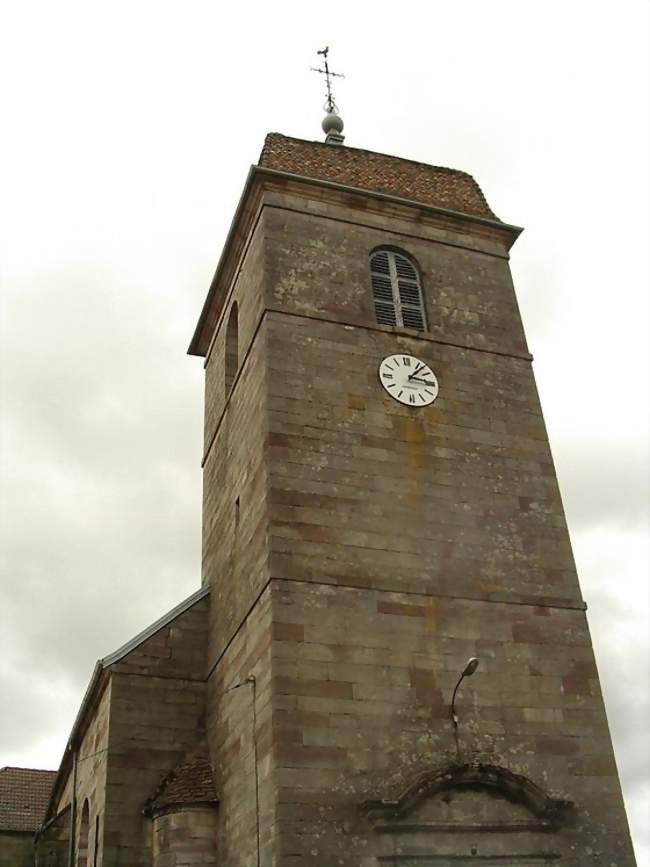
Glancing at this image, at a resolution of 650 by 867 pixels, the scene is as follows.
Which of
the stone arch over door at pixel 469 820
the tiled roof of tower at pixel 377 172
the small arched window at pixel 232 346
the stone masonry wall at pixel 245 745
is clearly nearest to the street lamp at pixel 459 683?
the stone arch over door at pixel 469 820

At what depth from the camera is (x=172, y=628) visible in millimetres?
16094

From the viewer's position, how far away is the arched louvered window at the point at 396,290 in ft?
54.1

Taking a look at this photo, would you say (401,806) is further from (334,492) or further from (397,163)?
(397,163)

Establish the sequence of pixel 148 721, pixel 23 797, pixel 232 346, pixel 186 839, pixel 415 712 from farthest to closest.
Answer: pixel 23 797, pixel 232 346, pixel 148 721, pixel 186 839, pixel 415 712

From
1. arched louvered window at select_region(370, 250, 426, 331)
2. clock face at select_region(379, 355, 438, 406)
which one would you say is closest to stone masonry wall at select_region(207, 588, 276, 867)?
clock face at select_region(379, 355, 438, 406)

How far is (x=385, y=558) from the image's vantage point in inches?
537

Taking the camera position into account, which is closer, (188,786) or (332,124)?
(188,786)

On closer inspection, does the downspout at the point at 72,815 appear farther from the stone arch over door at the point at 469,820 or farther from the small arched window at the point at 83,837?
the stone arch over door at the point at 469,820

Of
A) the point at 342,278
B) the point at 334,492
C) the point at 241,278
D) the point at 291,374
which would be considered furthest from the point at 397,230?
the point at 334,492

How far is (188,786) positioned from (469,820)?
4.46 meters

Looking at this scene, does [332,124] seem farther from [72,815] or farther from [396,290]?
[72,815]

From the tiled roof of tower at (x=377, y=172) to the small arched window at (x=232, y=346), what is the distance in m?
3.00

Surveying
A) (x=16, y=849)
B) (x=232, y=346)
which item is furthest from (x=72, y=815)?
(x=232, y=346)

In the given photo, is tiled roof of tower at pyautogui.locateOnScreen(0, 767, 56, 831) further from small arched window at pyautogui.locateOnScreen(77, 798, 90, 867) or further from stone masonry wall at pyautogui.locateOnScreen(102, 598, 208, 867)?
stone masonry wall at pyautogui.locateOnScreen(102, 598, 208, 867)
